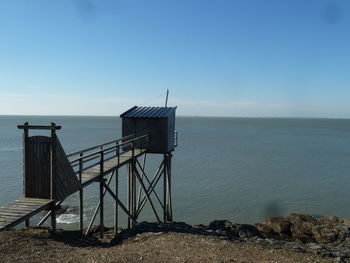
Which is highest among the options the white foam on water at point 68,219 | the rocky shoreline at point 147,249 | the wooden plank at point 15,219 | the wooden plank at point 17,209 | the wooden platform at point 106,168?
the wooden platform at point 106,168

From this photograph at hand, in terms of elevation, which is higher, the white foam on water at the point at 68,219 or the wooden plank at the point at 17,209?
the wooden plank at the point at 17,209

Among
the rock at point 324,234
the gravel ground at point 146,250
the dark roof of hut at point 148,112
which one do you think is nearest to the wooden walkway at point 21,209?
the gravel ground at point 146,250

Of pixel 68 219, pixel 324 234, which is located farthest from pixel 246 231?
pixel 68 219

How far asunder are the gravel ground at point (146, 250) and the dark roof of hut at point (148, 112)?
26.8ft

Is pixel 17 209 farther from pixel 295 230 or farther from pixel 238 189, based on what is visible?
pixel 238 189

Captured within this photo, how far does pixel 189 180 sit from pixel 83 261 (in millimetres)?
24650

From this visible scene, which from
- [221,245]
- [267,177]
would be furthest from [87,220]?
[267,177]

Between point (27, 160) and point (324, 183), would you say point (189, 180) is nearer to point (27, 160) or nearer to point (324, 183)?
point (324, 183)

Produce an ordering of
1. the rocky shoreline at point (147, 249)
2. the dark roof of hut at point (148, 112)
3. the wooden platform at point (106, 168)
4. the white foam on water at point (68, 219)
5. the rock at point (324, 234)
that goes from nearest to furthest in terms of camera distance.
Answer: the rocky shoreline at point (147, 249), the wooden platform at point (106, 168), the rock at point (324, 234), the dark roof of hut at point (148, 112), the white foam on water at point (68, 219)

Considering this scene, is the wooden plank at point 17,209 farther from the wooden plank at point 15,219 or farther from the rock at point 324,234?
the rock at point 324,234

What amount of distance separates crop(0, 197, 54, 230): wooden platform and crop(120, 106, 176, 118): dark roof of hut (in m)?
9.12

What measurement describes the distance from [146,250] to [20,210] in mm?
3847

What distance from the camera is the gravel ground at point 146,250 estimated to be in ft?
29.3

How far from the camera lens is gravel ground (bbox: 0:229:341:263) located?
352 inches
